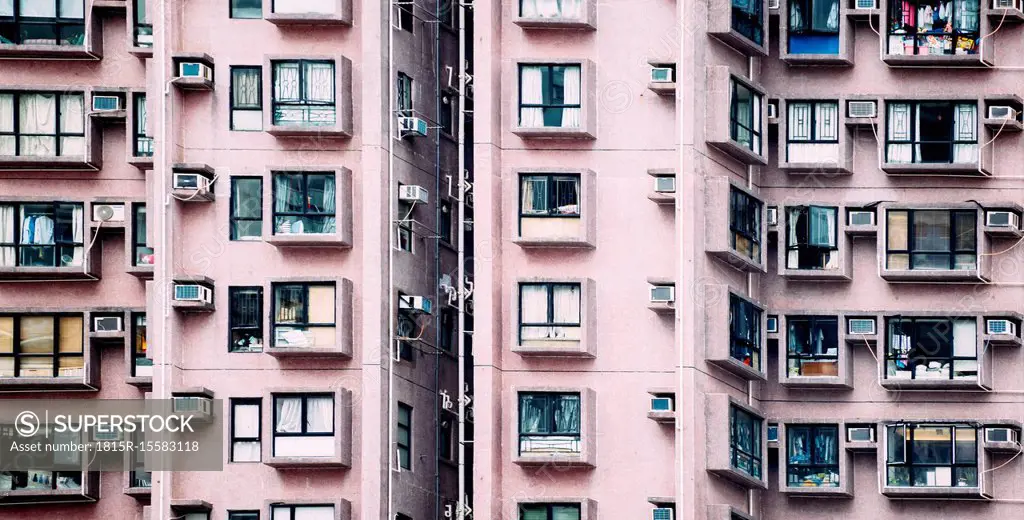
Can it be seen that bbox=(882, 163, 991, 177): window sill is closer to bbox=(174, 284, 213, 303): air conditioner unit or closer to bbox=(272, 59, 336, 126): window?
bbox=(272, 59, 336, 126): window

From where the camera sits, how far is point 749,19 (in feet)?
265

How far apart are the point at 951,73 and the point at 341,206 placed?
15.1 metres

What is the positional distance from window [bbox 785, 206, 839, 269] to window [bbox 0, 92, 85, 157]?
680 inches

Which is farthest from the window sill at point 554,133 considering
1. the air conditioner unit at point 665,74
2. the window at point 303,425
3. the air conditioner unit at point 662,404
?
the window at point 303,425

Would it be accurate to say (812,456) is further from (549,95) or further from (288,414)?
(288,414)

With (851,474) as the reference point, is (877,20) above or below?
above

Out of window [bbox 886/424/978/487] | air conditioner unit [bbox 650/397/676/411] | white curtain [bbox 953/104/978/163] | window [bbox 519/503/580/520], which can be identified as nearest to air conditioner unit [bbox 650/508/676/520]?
window [bbox 519/503/580/520]

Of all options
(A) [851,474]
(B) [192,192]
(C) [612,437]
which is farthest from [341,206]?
(A) [851,474]

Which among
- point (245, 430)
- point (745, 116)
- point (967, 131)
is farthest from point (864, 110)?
point (245, 430)

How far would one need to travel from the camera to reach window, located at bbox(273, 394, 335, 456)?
78.2 m

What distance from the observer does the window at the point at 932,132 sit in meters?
80.9

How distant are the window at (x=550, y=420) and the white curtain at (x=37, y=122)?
13268 millimetres

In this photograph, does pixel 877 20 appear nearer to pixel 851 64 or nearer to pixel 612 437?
pixel 851 64

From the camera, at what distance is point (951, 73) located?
267 feet
